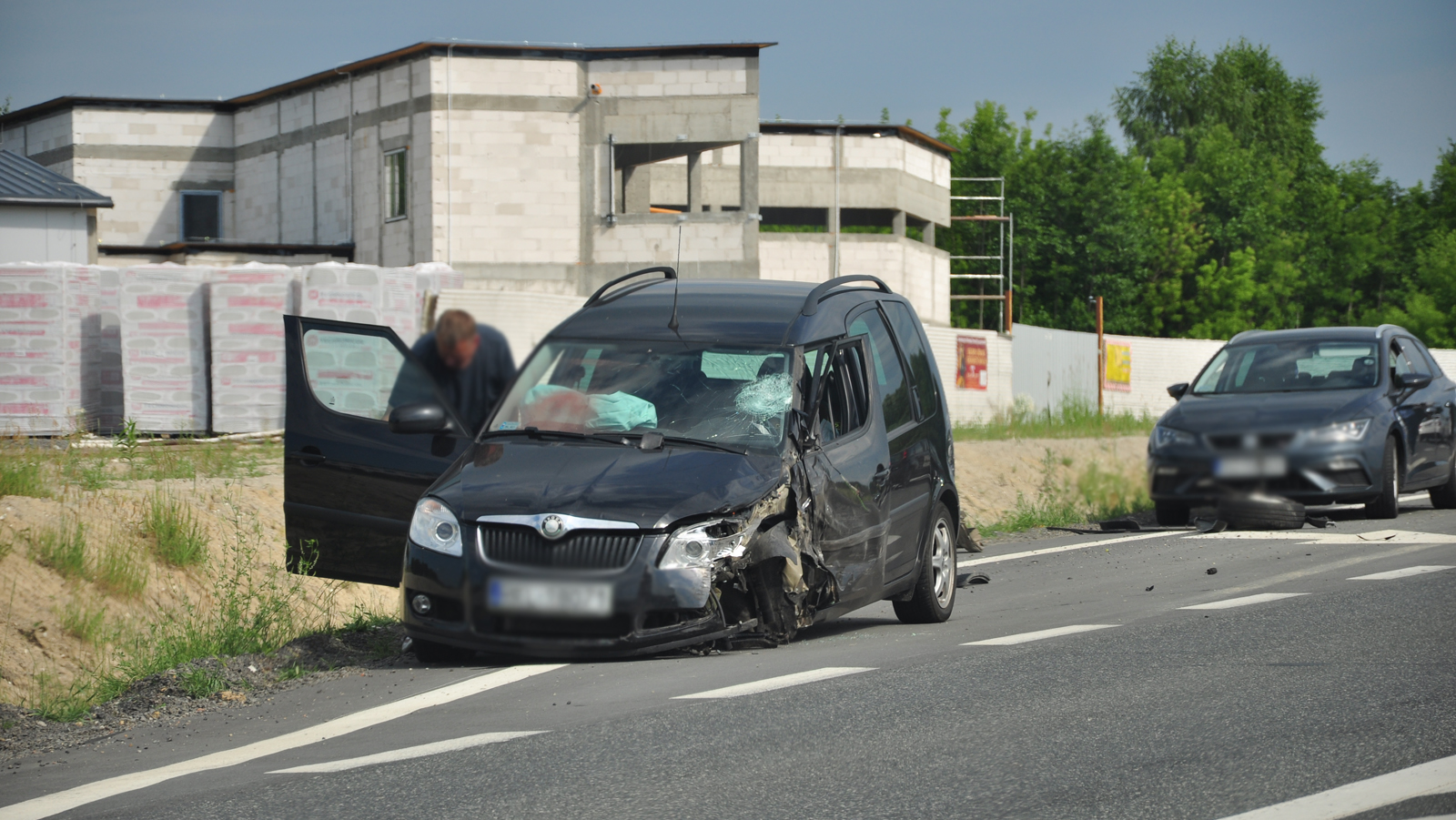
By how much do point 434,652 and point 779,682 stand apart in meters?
1.76

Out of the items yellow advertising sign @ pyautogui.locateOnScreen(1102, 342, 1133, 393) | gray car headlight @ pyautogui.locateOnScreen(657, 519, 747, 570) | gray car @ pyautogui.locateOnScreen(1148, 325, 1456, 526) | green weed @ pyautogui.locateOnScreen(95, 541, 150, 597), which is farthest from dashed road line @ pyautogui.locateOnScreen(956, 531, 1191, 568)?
yellow advertising sign @ pyautogui.locateOnScreen(1102, 342, 1133, 393)

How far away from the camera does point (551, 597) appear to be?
6387 mm

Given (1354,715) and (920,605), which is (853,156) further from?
(1354,715)

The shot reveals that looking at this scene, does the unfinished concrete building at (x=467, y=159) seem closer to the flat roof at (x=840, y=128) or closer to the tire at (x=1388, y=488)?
the flat roof at (x=840, y=128)

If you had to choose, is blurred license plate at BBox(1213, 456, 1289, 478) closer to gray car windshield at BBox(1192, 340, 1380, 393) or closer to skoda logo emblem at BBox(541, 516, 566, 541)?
gray car windshield at BBox(1192, 340, 1380, 393)

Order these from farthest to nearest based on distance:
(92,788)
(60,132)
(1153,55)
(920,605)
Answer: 1. (1153,55)
2. (60,132)
3. (920,605)
4. (92,788)

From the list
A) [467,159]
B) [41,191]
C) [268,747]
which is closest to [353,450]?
[268,747]

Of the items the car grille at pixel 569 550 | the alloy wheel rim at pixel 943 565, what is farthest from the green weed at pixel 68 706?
the alloy wheel rim at pixel 943 565

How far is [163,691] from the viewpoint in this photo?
21.9ft

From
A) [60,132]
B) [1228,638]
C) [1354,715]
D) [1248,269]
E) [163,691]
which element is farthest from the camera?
[1248,269]

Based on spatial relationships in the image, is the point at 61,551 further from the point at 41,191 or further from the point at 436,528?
the point at 41,191

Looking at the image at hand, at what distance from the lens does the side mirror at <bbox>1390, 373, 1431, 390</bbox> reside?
42.9 feet

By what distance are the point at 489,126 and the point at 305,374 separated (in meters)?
27.2

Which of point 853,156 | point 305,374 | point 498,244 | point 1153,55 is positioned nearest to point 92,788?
point 305,374
